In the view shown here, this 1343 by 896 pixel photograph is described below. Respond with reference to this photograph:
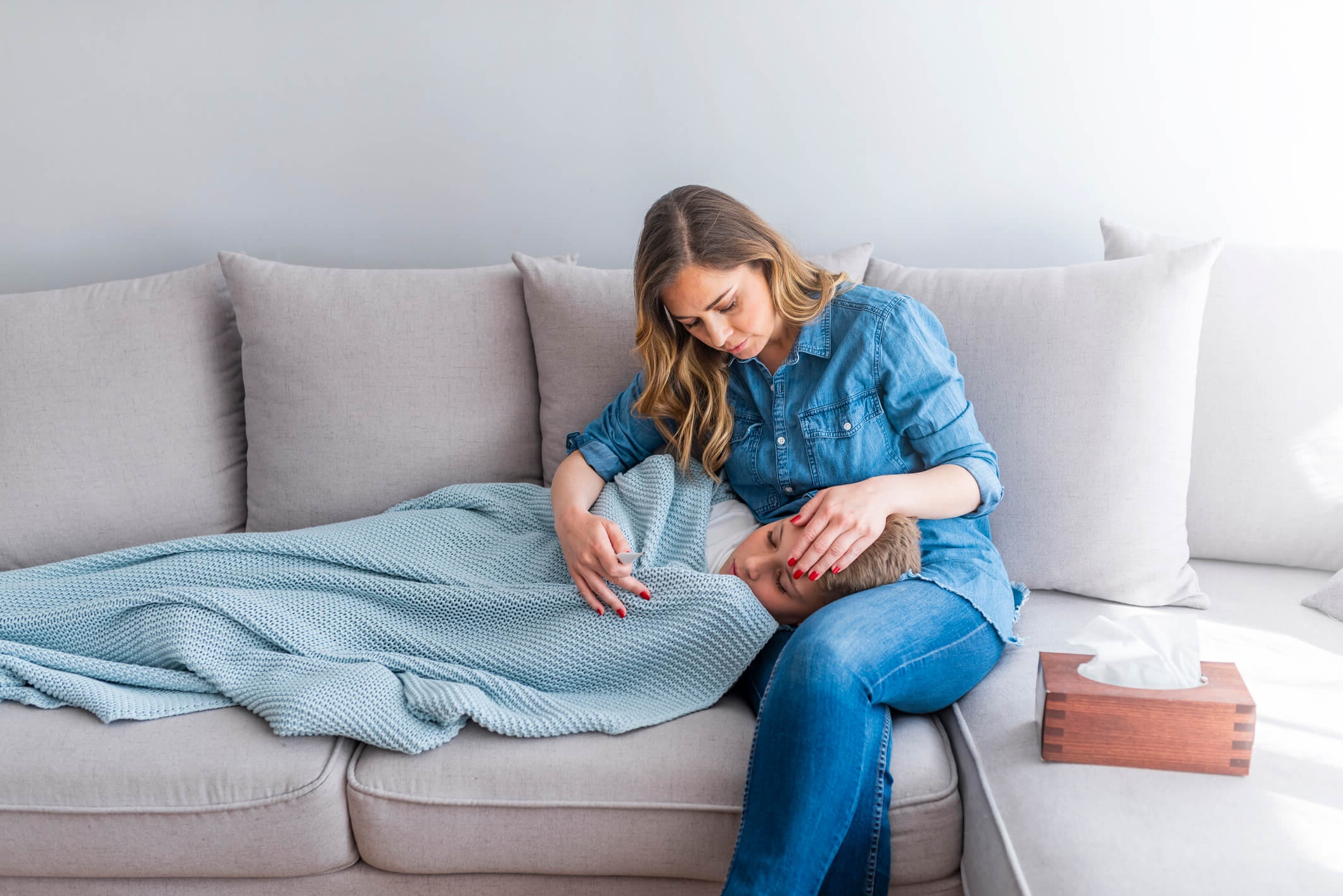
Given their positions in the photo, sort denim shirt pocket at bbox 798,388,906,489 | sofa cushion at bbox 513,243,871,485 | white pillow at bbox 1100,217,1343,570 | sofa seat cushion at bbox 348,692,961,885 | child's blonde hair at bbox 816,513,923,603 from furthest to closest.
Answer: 1. sofa cushion at bbox 513,243,871,485
2. white pillow at bbox 1100,217,1343,570
3. denim shirt pocket at bbox 798,388,906,489
4. child's blonde hair at bbox 816,513,923,603
5. sofa seat cushion at bbox 348,692,961,885

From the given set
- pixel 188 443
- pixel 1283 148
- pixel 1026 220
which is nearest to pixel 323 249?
pixel 188 443

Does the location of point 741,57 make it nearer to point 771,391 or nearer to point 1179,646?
point 771,391

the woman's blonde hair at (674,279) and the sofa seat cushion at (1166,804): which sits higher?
the woman's blonde hair at (674,279)

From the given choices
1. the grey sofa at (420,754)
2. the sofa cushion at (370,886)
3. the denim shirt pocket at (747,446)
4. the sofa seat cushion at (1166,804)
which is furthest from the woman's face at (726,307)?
the sofa cushion at (370,886)

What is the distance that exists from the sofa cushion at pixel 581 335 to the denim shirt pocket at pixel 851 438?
37 cm

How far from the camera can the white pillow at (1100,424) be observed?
1.46 m

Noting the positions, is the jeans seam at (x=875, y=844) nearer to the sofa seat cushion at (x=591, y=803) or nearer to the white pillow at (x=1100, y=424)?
the sofa seat cushion at (x=591, y=803)

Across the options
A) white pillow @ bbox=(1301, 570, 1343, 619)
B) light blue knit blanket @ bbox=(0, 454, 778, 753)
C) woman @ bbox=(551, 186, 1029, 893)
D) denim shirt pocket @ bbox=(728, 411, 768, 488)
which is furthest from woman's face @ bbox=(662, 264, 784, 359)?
white pillow @ bbox=(1301, 570, 1343, 619)

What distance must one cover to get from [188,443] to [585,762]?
111 cm

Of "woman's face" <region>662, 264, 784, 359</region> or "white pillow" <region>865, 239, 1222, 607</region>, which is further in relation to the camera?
"white pillow" <region>865, 239, 1222, 607</region>

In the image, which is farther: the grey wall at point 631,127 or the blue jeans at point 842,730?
the grey wall at point 631,127

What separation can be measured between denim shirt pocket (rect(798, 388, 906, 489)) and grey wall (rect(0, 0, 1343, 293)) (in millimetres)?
682

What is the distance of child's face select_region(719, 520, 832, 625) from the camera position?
126cm

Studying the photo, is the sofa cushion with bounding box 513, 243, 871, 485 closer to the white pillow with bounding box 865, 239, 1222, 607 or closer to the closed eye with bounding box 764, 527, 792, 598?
the white pillow with bounding box 865, 239, 1222, 607
